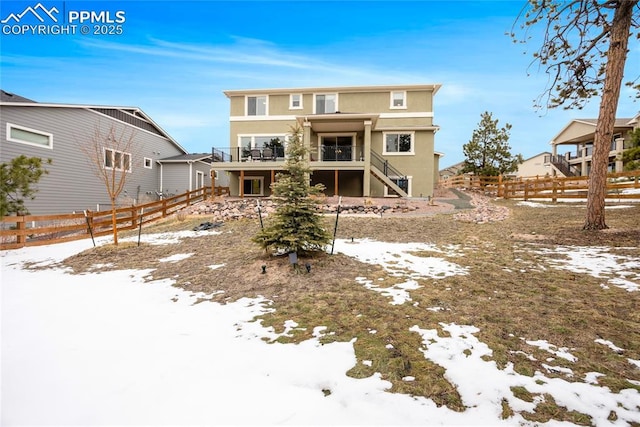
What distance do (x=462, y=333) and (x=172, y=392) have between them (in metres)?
2.87

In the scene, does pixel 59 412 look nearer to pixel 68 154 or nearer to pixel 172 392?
pixel 172 392

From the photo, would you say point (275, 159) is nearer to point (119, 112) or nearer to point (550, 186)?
point (119, 112)

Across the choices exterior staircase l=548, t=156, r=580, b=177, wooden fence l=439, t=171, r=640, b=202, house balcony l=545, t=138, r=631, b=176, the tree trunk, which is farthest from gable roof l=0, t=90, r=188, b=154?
house balcony l=545, t=138, r=631, b=176

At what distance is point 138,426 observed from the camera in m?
2.11

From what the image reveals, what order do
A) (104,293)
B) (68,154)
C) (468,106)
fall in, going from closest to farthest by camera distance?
(104,293)
(68,154)
(468,106)

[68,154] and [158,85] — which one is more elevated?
[158,85]

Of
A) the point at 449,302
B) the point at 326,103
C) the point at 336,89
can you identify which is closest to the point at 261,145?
the point at 326,103

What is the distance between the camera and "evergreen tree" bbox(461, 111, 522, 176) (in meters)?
28.3

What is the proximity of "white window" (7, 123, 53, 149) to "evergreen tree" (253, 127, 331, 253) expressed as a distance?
49.4ft

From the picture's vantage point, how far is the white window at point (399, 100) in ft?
68.0

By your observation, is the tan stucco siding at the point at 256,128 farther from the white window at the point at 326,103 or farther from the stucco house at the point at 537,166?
the stucco house at the point at 537,166

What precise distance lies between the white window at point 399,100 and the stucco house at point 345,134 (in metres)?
0.06

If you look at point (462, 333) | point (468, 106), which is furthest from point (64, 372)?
point (468, 106)

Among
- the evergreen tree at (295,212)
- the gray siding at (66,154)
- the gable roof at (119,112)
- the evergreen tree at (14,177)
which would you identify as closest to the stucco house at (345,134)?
the gable roof at (119,112)
